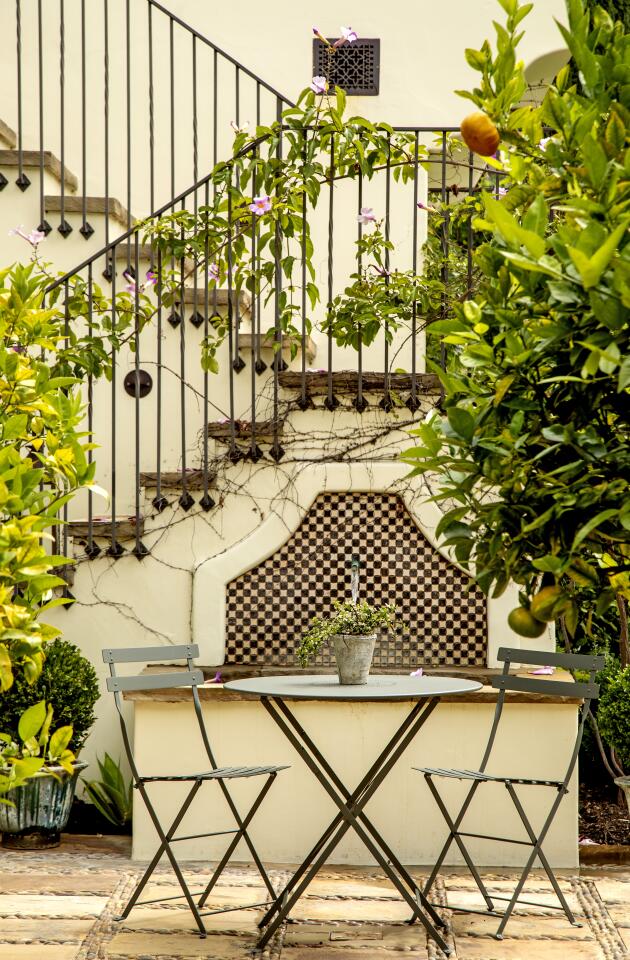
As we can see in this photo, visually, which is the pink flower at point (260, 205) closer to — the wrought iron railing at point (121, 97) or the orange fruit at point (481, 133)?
the wrought iron railing at point (121, 97)

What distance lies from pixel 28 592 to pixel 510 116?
3.58ft

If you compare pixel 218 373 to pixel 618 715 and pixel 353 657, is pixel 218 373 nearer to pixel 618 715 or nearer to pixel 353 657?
pixel 353 657

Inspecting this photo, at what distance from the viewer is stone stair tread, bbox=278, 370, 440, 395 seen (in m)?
5.11

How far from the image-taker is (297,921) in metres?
3.86

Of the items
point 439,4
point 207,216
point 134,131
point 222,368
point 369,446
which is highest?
point 439,4

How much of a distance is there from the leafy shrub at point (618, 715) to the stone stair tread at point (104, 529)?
2.08 m

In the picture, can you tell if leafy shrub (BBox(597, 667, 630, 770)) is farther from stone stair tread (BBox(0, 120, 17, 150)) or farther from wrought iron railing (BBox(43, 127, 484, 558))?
stone stair tread (BBox(0, 120, 17, 150))

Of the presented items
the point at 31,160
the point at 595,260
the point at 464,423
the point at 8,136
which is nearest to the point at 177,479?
the point at 31,160

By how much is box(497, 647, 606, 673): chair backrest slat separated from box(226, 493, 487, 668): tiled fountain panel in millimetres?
608

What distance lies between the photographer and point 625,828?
492cm

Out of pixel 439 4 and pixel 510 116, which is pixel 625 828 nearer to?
pixel 510 116

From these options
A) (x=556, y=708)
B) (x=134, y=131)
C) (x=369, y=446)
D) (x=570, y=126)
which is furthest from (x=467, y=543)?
(x=134, y=131)

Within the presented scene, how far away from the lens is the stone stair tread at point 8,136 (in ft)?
20.7

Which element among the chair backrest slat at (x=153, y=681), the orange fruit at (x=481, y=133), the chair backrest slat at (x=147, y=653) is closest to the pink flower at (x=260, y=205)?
the chair backrest slat at (x=147, y=653)
